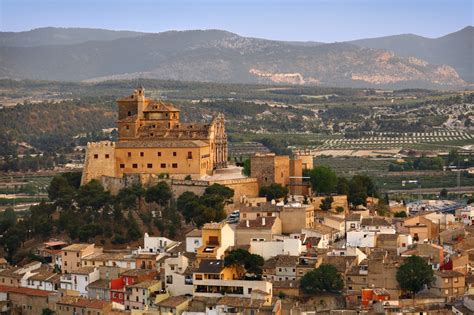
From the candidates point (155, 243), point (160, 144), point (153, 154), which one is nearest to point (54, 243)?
point (155, 243)

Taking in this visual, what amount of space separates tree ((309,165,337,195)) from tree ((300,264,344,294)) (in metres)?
11.7

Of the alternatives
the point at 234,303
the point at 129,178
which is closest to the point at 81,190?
the point at 129,178

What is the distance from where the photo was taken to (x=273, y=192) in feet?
169

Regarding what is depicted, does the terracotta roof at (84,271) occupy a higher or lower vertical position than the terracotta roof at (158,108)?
lower

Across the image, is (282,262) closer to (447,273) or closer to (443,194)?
(447,273)

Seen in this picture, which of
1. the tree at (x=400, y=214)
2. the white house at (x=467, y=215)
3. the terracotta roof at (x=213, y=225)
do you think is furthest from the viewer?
the tree at (x=400, y=214)

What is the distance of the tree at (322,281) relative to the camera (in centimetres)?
4119

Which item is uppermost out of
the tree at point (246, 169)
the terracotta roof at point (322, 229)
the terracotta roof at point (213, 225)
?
the tree at point (246, 169)

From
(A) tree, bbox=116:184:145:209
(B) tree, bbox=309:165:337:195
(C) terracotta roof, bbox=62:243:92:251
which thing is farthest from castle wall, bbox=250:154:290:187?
(C) terracotta roof, bbox=62:243:92:251

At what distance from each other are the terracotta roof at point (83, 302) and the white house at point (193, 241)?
4.33m

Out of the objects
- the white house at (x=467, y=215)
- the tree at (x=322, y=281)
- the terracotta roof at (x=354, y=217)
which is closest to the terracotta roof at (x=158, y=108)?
the terracotta roof at (x=354, y=217)

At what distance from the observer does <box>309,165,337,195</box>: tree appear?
53.2 meters

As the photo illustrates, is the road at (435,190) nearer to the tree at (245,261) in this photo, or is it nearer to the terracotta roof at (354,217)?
the terracotta roof at (354,217)

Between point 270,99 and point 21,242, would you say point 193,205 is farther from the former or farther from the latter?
point 270,99
